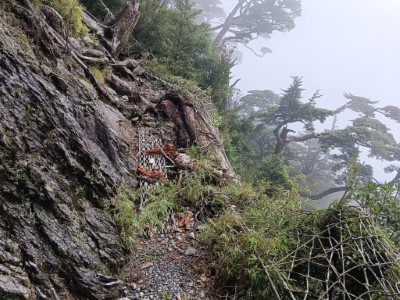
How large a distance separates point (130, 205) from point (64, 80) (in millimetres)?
1760

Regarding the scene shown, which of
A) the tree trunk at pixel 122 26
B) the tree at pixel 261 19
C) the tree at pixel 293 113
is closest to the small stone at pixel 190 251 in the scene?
the tree trunk at pixel 122 26

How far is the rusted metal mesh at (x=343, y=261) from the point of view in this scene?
2.39 m

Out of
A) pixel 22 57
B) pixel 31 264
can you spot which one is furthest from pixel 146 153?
pixel 31 264

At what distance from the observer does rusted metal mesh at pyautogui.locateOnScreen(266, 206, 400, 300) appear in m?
2.39

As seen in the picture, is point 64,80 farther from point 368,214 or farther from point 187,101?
point 368,214

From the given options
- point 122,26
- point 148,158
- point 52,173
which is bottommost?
point 52,173

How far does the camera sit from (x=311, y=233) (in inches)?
119

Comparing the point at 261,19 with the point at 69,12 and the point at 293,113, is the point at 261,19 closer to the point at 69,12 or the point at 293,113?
the point at 293,113

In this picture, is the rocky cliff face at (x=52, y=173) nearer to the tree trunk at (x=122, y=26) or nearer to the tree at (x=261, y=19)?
the tree trunk at (x=122, y=26)

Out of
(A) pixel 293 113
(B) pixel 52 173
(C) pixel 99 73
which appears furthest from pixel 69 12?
(A) pixel 293 113

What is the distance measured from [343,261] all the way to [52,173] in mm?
2860

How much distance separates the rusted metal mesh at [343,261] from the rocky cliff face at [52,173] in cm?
176

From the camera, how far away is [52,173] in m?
2.65

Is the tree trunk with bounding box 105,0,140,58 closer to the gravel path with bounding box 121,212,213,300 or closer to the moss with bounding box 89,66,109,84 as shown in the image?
the moss with bounding box 89,66,109,84
